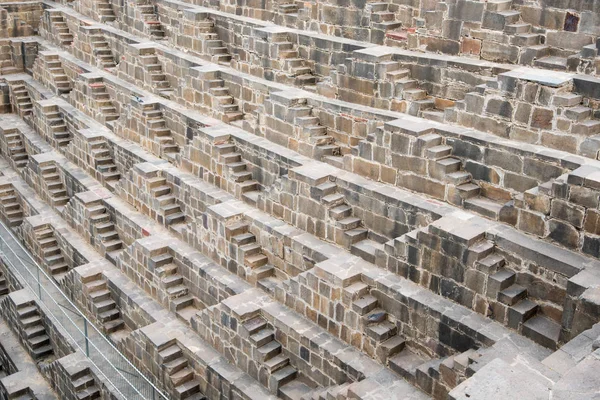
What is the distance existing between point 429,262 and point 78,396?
26.0 ft

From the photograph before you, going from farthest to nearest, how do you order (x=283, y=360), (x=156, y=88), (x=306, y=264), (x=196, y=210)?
(x=156, y=88) < (x=196, y=210) < (x=306, y=264) < (x=283, y=360)

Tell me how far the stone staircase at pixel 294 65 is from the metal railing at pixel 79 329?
721cm

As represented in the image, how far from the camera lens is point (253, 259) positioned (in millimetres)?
14023

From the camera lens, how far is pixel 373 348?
11328 millimetres

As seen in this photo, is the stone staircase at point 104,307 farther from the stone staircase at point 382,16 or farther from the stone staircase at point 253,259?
the stone staircase at point 382,16

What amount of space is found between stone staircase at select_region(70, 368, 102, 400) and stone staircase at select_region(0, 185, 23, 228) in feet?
25.7

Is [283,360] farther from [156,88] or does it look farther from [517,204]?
[156,88]

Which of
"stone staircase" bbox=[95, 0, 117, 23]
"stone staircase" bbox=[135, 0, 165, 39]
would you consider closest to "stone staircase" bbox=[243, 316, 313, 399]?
"stone staircase" bbox=[135, 0, 165, 39]

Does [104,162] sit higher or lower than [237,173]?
lower

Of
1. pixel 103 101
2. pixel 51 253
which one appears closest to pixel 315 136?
pixel 51 253

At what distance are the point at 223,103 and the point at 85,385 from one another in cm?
722

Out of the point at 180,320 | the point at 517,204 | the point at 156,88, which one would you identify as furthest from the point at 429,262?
the point at 156,88

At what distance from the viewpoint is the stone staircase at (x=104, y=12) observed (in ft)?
77.4

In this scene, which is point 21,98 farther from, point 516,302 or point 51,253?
point 516,302
